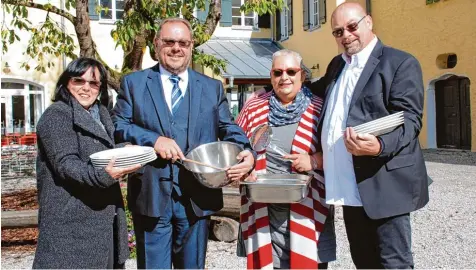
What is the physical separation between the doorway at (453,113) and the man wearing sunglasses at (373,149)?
10.5 metres

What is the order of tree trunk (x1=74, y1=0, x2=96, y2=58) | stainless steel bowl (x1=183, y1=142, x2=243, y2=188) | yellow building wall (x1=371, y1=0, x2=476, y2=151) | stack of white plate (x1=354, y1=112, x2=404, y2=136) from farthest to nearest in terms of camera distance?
1. yellow building wall (x1=371, y1=0, x2=476, y2=151)
2. tree trunk (x1=74, y1=0, x2=96, y2=58)
3. stainless steel bowl (x1=183, y1=142, x2=243, y2=188)
4. stack of white plate (x1=354, y1=112, x2=404, y2=136)

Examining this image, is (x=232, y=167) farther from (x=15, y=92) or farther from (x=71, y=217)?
(x=15, y=92)

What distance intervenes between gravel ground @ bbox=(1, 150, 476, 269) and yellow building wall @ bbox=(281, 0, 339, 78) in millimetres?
8080

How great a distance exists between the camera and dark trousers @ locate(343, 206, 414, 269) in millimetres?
2512

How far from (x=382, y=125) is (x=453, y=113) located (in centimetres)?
1131

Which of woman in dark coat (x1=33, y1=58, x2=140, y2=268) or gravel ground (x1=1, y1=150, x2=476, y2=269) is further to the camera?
gravel ground (x1=1, y1=150, x2=476, y2=269)

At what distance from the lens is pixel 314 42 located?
15984 mm

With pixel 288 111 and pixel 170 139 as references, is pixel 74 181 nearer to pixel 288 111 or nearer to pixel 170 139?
pixel 170 139

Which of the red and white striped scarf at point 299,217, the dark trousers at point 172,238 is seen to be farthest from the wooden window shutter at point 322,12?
the dark trousers at point 172,238

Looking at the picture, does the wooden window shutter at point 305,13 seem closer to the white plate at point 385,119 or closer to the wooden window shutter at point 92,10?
the wooden window shutter at point 92,10

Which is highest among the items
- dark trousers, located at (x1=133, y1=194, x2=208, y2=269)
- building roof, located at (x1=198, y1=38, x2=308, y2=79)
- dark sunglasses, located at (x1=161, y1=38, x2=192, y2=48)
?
building roof, located at (x1=198, y1=38, x2=308, y2=79)

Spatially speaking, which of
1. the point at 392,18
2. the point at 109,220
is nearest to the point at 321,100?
the point at 109,220

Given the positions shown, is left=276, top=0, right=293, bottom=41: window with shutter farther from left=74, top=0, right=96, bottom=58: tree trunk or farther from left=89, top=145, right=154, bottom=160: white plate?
left=89, top=145, right=154, bottom=160: white plate

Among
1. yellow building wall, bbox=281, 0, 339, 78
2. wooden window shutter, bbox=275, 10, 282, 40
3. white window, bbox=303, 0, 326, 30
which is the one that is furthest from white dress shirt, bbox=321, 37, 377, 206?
wooden window shutter, bbox=275, 10, 282, 40
